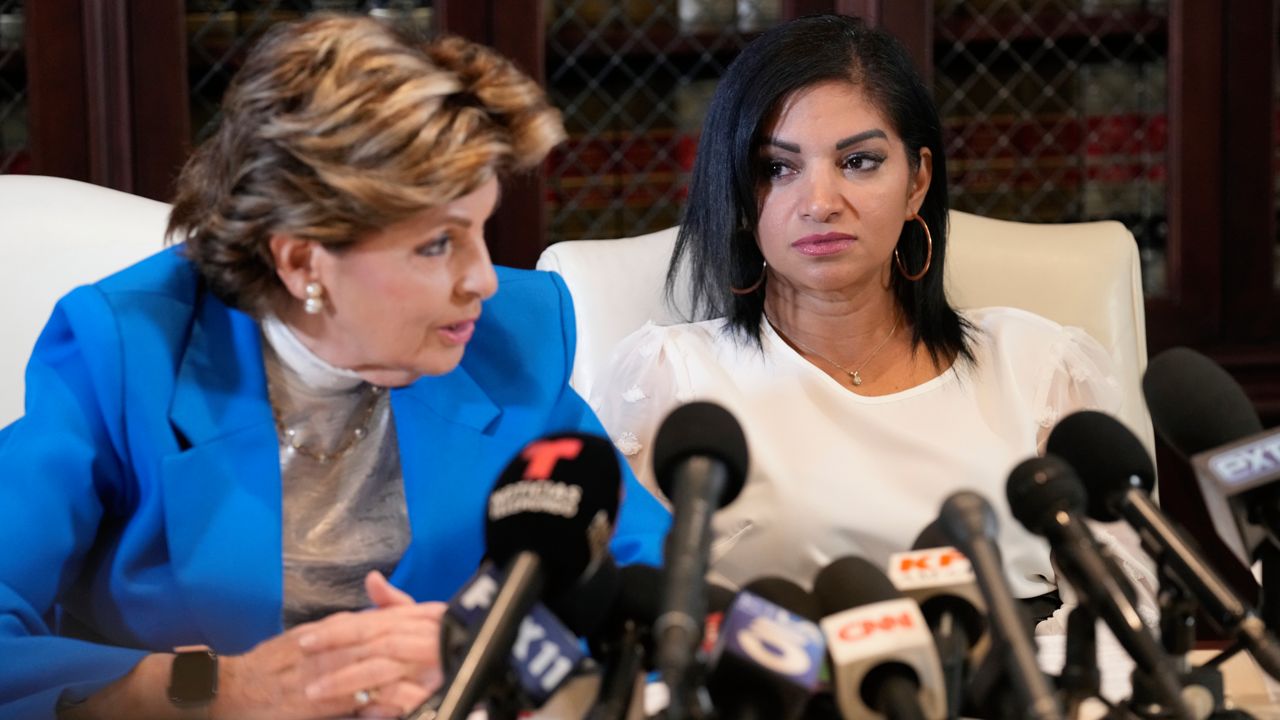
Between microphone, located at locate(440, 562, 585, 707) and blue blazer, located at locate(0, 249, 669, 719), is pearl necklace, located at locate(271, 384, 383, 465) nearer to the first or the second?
blue blazer, located at locate(0, 249, 669, 719)

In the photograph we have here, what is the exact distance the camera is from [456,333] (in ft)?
4.57

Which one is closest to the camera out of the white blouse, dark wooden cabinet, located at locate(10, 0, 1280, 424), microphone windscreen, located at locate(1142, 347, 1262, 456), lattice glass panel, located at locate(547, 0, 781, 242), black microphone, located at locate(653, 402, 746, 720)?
black microphone, located at locate(653, 402, 746, 720)

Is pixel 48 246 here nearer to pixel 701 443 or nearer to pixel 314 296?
pixel 314 296

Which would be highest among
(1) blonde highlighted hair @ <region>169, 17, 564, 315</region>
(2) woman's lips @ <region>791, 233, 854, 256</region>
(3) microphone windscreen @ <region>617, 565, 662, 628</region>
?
(1) blonde highlighted hair @ <region>169, 17, 564, 315</region>

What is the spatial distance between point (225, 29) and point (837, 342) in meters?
1.41

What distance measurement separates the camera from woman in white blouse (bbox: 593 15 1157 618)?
187 cm

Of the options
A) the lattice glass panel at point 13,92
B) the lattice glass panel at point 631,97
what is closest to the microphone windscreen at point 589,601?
the lattice glass panel at point 631,97

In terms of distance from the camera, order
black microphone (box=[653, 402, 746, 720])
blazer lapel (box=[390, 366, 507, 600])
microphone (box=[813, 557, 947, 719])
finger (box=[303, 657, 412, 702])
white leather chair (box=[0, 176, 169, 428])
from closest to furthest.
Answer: black microphone (box=[653, 402, 746, 720]), microphone (box=[813, 557, 947, 719]), finger (box=[303, 657, 412, 702]), blazer lapel (box=[390, 366, 507, 600]), white leather chair (box=[0, 176, 169, 428])

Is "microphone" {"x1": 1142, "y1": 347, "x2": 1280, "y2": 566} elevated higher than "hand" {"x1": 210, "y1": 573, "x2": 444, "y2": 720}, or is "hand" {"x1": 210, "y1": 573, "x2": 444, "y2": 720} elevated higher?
"microphone" {"x1": 1142, "y1": 347, "x2": 1280, "y2": 566}

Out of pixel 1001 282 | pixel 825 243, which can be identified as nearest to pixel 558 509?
pixel 825 243

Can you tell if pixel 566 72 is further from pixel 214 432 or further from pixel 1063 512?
pixel 1063 512

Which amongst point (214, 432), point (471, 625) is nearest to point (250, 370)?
point (214, 432)

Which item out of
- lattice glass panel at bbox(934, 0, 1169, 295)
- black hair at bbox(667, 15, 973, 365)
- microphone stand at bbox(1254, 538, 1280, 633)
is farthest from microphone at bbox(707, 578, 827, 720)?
lattice glass panel at bbox(934, 0, 1169, 295)

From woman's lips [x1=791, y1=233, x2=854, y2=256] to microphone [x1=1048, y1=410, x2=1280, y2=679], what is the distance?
823 mm
